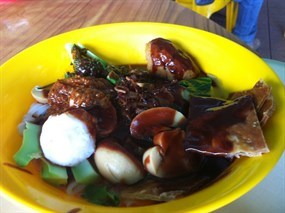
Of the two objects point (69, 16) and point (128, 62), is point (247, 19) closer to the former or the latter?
point (69, 16)

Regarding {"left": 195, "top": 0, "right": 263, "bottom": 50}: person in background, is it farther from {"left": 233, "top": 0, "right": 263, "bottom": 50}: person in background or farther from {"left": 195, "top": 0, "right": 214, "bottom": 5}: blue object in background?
{"left": 195, "top": 0, "right": 214, "bottom": 5}: blue object in background

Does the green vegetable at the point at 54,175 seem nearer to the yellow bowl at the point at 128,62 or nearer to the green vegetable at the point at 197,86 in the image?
the yellow bowl at the point at 128,62

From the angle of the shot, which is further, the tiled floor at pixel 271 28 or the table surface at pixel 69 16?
the tiled floor at pixel 271 28

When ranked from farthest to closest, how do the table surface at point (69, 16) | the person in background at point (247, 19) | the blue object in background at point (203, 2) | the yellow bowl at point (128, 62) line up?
the person in background at point (247, 19), the blue object in background at point (203, 2), the table surface at point (69, 16), the yellow bowl at point (128, 62)

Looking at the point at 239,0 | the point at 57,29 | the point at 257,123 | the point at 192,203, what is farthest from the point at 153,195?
the point at 239,0

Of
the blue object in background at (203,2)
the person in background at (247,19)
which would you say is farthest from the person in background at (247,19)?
the blue object in background at (203,2)

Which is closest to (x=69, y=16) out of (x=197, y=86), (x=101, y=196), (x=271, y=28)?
(x=197, y=86)

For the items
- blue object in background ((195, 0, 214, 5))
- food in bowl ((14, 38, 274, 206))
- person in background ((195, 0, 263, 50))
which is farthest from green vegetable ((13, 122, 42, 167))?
person in background ((195, 0, 263, 50))
